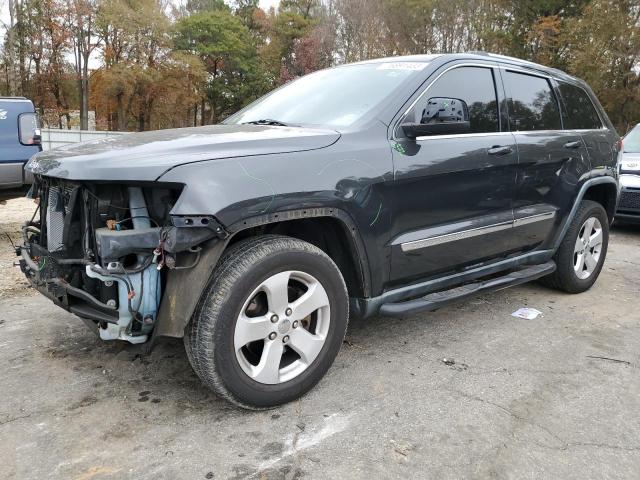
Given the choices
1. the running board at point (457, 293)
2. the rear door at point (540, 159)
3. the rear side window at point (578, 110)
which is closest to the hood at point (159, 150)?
the running board at point (457, 293)

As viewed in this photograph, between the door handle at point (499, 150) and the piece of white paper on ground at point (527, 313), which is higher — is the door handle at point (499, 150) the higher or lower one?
the higher one

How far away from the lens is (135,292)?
7.98 ft

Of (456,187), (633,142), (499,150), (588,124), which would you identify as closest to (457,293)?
(456,187)

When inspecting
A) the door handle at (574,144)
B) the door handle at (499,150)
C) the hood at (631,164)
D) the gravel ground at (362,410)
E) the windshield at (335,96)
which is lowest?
the gravel ground at (362,410)

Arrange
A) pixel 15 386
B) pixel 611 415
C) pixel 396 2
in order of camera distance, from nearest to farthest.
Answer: pixel 611 415, pixel 15 386, pixel 396 2

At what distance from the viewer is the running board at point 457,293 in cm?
308

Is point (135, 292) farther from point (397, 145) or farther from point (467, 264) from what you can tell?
point (467, 264)

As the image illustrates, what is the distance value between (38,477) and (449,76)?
3056mm

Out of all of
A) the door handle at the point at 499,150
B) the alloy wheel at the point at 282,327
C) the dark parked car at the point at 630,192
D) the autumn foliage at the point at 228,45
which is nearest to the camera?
the alloy wheel at the point at 282,327

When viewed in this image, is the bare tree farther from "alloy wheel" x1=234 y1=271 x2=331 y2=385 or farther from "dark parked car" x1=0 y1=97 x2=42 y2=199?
"alloy wheel" x1=234 y1=271 x2=331 y2=385

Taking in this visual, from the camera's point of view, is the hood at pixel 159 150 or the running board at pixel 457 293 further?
the running board at pixel 457 293

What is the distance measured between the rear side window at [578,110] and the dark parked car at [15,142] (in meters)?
5.64

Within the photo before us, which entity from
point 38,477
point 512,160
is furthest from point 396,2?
point 38,477

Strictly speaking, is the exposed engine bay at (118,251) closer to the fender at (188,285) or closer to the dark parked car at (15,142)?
the fender at (188,285)
